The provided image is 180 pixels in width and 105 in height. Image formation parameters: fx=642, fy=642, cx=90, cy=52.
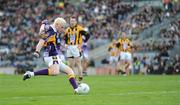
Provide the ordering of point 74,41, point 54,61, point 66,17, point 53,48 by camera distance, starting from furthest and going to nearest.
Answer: point 66,17 < point 74,41 < point 53,48 < point 54,61

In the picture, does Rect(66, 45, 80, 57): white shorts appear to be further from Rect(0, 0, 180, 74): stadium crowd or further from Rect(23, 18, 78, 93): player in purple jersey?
Rect(0, 0, 180, 74): stadium crowd

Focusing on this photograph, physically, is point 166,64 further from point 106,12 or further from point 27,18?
point 27,18

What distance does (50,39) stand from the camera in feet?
62.6

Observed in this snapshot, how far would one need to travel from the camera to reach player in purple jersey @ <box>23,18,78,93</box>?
18.8 meters

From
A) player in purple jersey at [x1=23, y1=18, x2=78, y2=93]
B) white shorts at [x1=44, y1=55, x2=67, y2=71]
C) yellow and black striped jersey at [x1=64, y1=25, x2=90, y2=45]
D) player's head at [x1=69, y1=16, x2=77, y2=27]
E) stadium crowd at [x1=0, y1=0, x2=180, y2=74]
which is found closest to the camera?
player in purple jersey at [x1=23, y1=18, x2=78, y2=93]

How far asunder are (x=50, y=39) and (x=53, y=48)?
282 mm

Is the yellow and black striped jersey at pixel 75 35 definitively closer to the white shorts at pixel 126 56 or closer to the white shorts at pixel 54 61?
the white shorts at pixel 54 61

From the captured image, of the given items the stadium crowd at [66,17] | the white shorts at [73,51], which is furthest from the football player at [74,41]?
the stadium crowd at [66,17]

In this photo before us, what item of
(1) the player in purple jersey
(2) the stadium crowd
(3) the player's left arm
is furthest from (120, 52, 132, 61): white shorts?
(1) the player in purple jersey

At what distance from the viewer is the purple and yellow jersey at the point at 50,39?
62.2ft

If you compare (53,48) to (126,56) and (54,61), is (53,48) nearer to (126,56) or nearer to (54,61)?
(54,61)

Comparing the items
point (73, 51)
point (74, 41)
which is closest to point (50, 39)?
point (73, 51)

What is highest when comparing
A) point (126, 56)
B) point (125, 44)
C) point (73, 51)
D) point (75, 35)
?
point (75, 35)

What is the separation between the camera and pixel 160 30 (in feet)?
151
